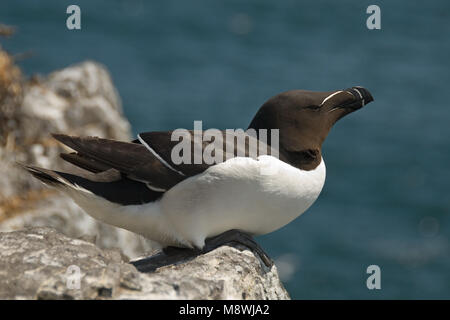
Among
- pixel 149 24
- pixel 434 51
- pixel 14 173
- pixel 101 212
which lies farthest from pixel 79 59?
pixel 101 212

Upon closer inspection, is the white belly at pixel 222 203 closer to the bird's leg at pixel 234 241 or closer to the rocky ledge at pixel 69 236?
the bird's leg at pixel 234 241

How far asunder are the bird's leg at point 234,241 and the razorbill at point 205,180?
0.03 ft

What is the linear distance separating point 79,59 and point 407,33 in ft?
37.3

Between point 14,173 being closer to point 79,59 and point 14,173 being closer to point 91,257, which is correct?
point 91,257

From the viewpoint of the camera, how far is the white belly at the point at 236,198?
5211 millimetres

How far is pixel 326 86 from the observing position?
19703mm

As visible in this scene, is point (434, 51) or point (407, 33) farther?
point (407, 33)

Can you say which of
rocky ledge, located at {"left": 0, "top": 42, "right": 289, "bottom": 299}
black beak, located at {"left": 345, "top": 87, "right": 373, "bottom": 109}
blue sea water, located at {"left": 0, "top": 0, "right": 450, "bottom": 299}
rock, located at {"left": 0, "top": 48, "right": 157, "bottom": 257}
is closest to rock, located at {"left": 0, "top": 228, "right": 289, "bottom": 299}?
rocky ledge, located at {"left": 0, "top": 42, "right": 289, "bottom": 299}

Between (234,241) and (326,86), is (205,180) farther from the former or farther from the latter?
(326,86)

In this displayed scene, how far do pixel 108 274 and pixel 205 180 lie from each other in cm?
107

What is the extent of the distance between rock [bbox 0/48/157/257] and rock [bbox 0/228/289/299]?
2555mm

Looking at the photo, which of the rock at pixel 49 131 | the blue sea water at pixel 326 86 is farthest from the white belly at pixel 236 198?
the blue sea water at pixel 326 86

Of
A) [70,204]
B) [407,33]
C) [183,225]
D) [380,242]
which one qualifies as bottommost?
[380,242]

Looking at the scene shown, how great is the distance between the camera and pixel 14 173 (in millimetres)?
8727
